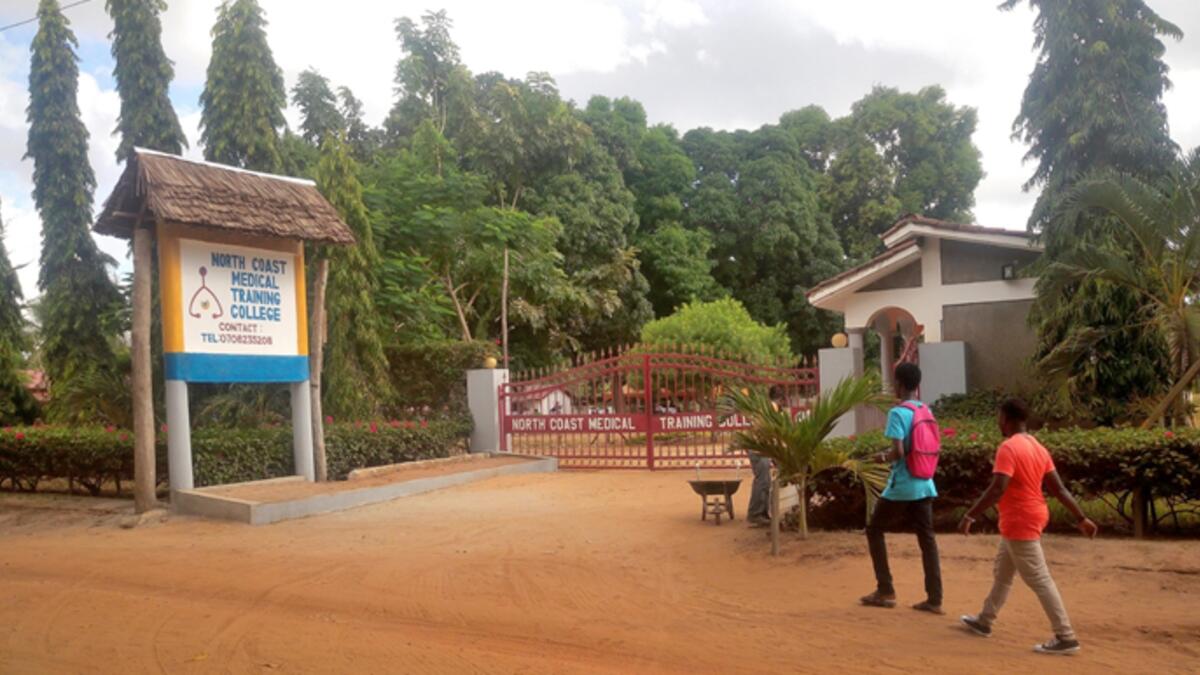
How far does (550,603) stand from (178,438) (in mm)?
7610

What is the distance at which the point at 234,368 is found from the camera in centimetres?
1343

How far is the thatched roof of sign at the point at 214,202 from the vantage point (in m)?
12.5

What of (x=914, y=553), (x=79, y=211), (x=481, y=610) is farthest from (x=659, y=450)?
(x=79, y=211)

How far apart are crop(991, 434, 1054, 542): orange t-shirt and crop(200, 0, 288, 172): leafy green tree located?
17292 mm

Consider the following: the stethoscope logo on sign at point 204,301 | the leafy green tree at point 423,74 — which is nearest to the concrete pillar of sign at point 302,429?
the stethoscope logo on sign at point 204,301

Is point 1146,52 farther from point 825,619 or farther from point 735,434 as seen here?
point 825,619

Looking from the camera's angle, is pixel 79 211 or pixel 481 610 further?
pixel 79 211

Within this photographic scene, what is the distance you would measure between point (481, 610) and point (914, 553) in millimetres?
3680

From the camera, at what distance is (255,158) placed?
780 inches

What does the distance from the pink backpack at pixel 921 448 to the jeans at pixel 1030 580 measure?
84 cm

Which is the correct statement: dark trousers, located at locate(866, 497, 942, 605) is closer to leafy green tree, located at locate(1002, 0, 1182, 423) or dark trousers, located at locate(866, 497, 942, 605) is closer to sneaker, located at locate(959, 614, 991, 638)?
sneaker, located at locate(959, 614, 991, 638)

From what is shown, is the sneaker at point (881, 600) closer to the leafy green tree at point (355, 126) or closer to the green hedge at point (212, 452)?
the green hedge at point (212, 452)

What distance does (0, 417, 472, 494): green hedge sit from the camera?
13.9 meters

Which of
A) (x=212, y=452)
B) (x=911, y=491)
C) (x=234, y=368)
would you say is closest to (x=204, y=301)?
(x=234, y=368)
